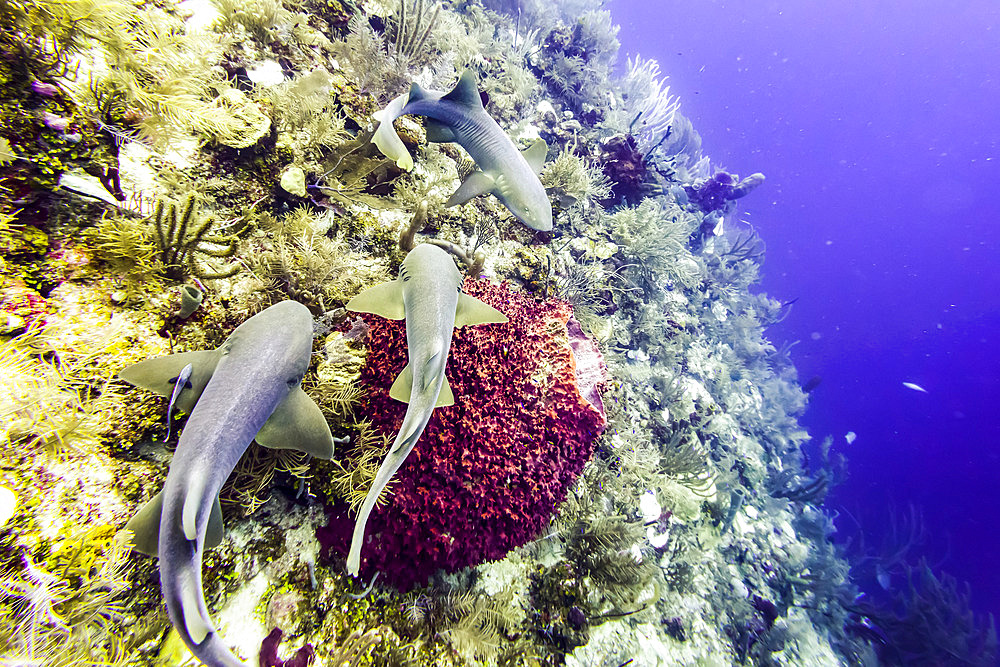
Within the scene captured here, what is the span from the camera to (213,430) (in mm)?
1628

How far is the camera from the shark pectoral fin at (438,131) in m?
3.32

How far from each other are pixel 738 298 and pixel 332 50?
50.6ft

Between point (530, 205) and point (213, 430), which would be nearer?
point (213, 430)

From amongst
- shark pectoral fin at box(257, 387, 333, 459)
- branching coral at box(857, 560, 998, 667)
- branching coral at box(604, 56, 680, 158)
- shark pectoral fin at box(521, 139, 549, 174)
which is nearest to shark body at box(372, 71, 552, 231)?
shark pectoral fin at box(521, 139, 549, 174)

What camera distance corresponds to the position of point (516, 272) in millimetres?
4664

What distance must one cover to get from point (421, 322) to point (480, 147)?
1900 millimetres

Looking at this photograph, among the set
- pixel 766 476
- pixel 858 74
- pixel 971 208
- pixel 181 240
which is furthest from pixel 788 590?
pixel 858 74

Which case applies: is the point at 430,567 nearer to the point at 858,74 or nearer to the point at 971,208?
the point at 971,208

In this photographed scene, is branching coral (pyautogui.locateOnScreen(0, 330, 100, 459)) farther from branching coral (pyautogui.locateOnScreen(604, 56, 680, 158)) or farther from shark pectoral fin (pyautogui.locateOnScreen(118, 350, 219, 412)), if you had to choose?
branching coral (pyautogui.locateOnScreen(604, 56, 680, 158))

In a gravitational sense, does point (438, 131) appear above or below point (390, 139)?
above

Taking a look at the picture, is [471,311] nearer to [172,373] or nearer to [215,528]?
[172,373]

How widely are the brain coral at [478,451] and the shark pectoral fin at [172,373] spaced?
101 cm

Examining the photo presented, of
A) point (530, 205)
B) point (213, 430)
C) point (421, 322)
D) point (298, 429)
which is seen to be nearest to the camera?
point (213, 430)

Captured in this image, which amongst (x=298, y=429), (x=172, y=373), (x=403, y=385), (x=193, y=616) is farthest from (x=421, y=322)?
(x=193, y=616)
